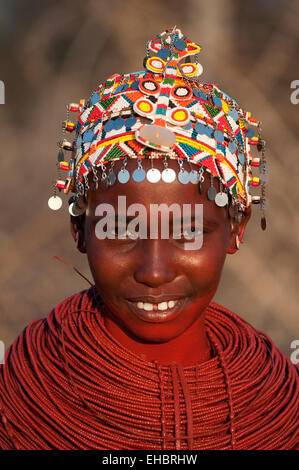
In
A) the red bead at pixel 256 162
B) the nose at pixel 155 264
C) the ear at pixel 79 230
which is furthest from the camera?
the red bead at pixel 256 162

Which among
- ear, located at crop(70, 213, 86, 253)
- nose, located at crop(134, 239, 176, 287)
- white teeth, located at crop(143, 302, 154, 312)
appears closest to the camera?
nose, located at crop(134, 239, 176, 287)

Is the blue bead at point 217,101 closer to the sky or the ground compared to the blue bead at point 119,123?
closer to the sky

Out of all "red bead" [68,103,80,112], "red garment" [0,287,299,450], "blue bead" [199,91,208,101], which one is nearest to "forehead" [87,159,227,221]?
"blue bead" [199,91,208,101]

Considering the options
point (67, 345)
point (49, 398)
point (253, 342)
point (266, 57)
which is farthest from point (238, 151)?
point (266, 57)

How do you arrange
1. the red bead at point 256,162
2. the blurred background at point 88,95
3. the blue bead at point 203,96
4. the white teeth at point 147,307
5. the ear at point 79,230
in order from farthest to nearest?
1. the blurred background at point 88,95
2. the red bead at point 256,162
3. the ear at point 79,230
4. the blue bead at point 203,96
5. the white teeth at point 147,307

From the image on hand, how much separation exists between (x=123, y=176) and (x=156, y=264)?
32 cm

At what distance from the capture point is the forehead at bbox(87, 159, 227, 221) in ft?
6.75

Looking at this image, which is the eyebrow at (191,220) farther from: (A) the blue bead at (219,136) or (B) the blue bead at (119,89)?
(B) the blue bead at (119,89)

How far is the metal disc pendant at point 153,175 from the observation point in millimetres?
2053

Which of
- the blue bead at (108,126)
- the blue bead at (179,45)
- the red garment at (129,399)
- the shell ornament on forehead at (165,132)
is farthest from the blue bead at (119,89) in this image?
the red garment at (129,399)

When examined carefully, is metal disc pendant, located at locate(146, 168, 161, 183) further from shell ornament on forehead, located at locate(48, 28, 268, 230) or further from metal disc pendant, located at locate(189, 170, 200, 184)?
metal disc pendant, located at locate(189, 170, 200, 184)

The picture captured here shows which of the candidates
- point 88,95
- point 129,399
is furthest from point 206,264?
point 88,95

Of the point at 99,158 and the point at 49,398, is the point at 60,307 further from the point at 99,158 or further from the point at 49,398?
the point at 99,158

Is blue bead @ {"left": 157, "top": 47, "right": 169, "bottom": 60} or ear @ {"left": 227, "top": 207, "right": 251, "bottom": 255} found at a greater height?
blue bead @ {"left": 157, "top": 47, "right": 169, "bottom": 60}
